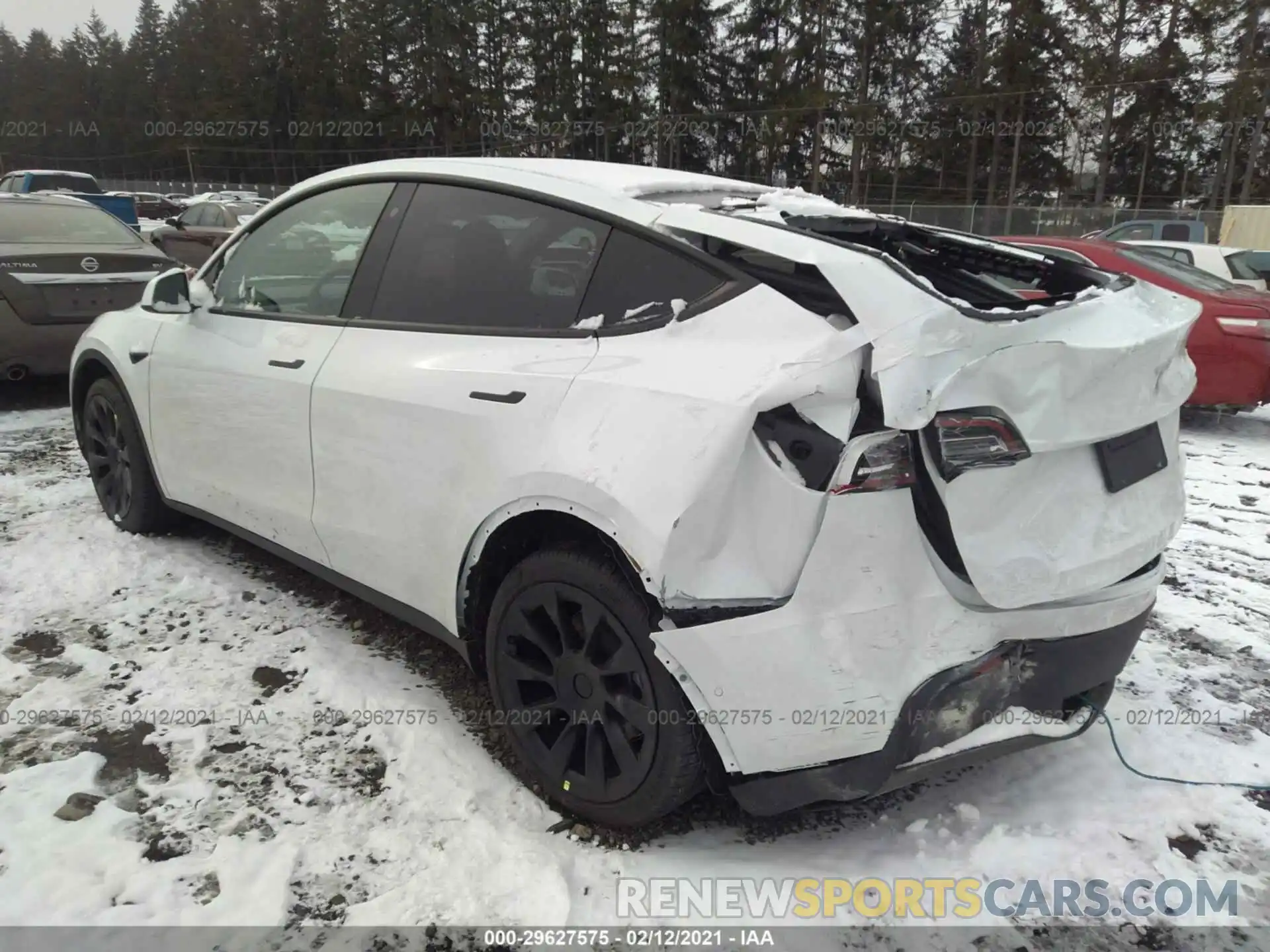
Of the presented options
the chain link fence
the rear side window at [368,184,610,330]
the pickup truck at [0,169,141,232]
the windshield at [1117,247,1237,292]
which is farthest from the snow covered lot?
the chain link fence

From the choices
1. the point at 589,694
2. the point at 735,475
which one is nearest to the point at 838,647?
the point at 735,475

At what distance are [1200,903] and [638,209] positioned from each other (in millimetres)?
2218

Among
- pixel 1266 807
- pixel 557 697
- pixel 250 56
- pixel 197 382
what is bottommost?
pixel 1266 807

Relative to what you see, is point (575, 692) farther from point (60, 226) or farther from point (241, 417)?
point (60, 226)

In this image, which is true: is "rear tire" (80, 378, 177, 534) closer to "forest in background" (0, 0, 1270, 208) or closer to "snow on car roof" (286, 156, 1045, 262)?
"snow on car roof" (286, 156, 1045, 262)

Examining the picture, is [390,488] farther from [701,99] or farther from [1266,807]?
[701,99]

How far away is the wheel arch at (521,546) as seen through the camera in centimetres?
195

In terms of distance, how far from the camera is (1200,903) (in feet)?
6.59

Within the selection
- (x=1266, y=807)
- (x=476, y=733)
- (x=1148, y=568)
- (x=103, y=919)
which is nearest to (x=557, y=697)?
(x=476, y=733)

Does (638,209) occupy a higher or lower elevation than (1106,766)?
higher

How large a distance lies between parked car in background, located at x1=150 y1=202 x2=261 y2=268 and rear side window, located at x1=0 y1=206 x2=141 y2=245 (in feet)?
20.4

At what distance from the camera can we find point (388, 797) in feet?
7.70

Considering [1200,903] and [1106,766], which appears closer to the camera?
[1200,903]

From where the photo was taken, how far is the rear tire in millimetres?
3945
